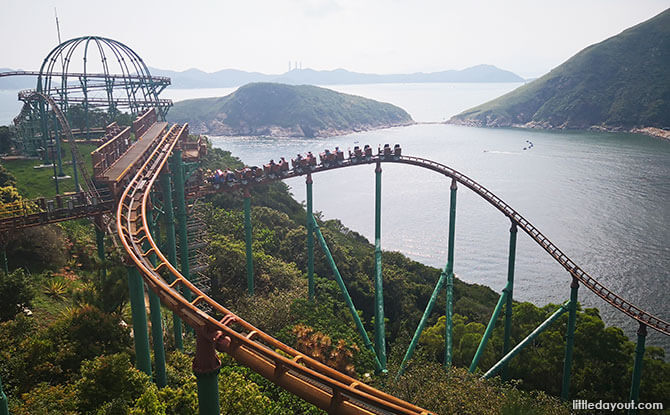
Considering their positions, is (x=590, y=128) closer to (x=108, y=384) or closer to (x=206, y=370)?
(x=108, y=384)

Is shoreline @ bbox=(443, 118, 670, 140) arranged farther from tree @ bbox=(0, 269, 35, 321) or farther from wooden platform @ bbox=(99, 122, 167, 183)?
tree @ bbox=(0, 269, 35, 321)

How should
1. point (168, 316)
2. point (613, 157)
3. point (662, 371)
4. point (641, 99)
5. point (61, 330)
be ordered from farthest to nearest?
point (641, 99) → point (613, 157) → point (662, 371) → point (168, 316) → point (61, 330)

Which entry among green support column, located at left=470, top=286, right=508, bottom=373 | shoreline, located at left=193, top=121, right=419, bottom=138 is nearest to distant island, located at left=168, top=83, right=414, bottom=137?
shoreline, located at left=193, top=121, right=419, bottom=138

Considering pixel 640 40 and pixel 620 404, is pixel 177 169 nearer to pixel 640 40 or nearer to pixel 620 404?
pixel 620 404

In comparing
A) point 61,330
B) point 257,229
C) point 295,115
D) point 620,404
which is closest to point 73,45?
point 257,229

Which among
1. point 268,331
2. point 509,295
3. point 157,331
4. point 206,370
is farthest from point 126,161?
point 509,295
